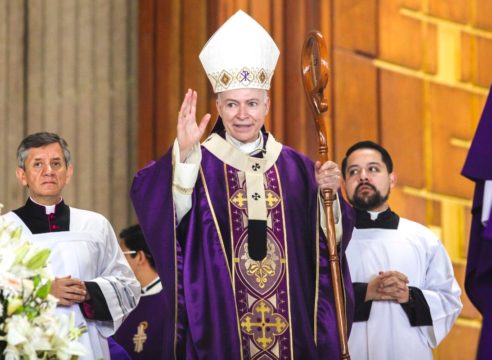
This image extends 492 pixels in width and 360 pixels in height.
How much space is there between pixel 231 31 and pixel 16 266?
8.93 feet

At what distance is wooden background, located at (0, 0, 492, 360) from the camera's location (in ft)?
28.2

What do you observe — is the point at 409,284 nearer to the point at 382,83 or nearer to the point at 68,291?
the point at 68,291

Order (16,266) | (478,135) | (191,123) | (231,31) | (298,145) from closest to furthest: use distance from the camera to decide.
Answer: (16,266)
(478,135)
(191,123)
(231,31)
(298,145)

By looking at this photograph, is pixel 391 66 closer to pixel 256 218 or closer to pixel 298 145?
pixel 298 145

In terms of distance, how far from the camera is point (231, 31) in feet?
20.2

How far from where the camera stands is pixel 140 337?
24.0 ft

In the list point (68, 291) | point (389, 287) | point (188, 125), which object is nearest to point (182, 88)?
point (389, 287)

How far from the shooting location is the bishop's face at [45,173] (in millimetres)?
6320

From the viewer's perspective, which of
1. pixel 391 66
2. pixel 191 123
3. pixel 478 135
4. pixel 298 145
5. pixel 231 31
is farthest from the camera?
pixel 391 66

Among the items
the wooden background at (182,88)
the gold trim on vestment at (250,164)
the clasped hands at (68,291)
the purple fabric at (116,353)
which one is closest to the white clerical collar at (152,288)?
the purple fabric at (116,353)

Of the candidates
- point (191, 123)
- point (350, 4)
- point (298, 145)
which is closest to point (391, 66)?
point (350, 4)

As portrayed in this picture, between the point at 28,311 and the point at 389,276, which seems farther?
the point at 389,276

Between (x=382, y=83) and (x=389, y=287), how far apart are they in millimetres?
2607

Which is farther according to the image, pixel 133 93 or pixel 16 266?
pixel 133 93
